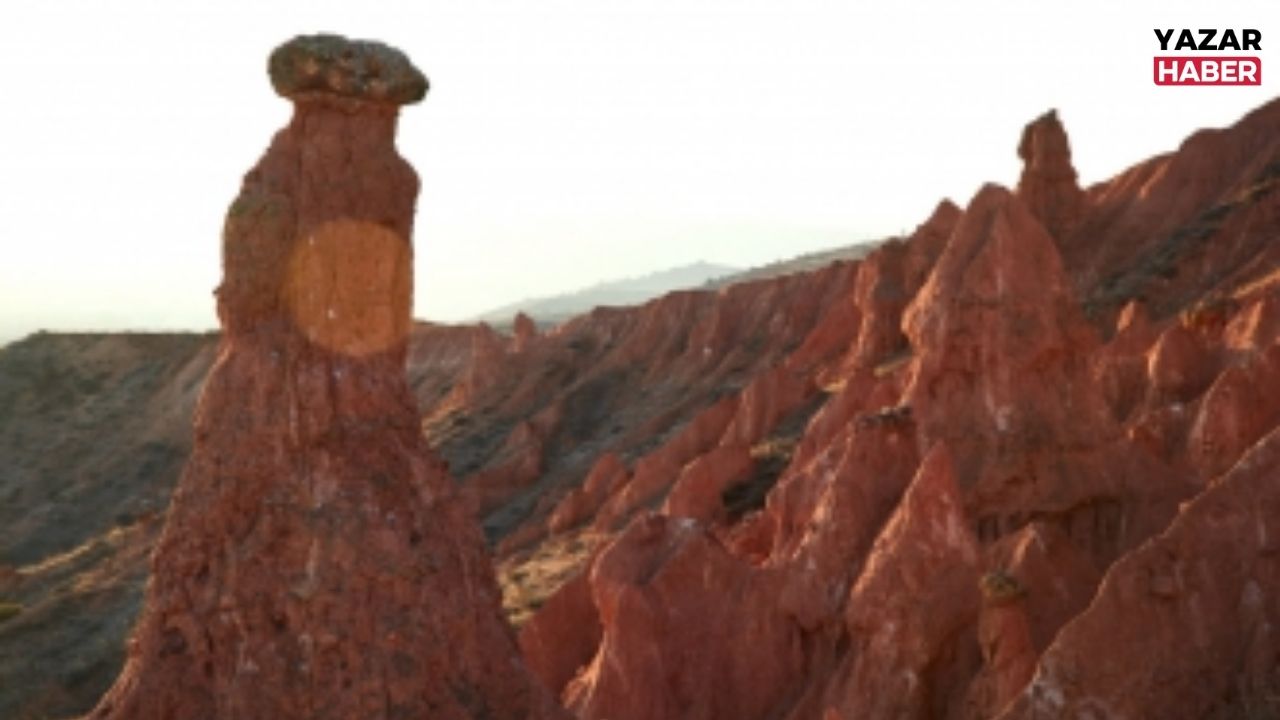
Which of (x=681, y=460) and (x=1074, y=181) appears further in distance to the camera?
(x=1074, y=181)

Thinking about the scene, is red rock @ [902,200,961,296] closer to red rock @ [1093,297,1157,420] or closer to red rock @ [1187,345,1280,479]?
red rock @ [1093,297,1157,420]

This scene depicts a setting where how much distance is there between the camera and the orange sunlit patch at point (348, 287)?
607 inches

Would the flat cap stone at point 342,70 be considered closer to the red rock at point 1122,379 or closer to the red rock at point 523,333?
the red rock at point 1122,379

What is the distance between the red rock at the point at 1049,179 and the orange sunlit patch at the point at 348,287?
176ft

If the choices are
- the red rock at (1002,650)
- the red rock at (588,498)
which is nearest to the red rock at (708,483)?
the red rock at (588,498)

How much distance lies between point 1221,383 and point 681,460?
24.9m

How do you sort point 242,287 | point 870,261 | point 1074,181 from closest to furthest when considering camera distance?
point 242,287, point 870,261, point 1074,181

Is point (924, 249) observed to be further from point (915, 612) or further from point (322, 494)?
point (322, 494)

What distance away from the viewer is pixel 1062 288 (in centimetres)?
2714

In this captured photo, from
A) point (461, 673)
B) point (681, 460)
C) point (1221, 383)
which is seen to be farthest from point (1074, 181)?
point (461, 673)

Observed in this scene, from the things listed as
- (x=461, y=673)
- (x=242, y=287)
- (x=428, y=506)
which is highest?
(x=242, y=287)

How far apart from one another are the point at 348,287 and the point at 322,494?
93.0 inches

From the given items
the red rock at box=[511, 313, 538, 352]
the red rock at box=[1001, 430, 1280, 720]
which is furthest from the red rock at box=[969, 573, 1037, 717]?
the red rock at box=[511, 313, 538, 352]

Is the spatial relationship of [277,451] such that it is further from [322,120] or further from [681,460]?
[681,460]
